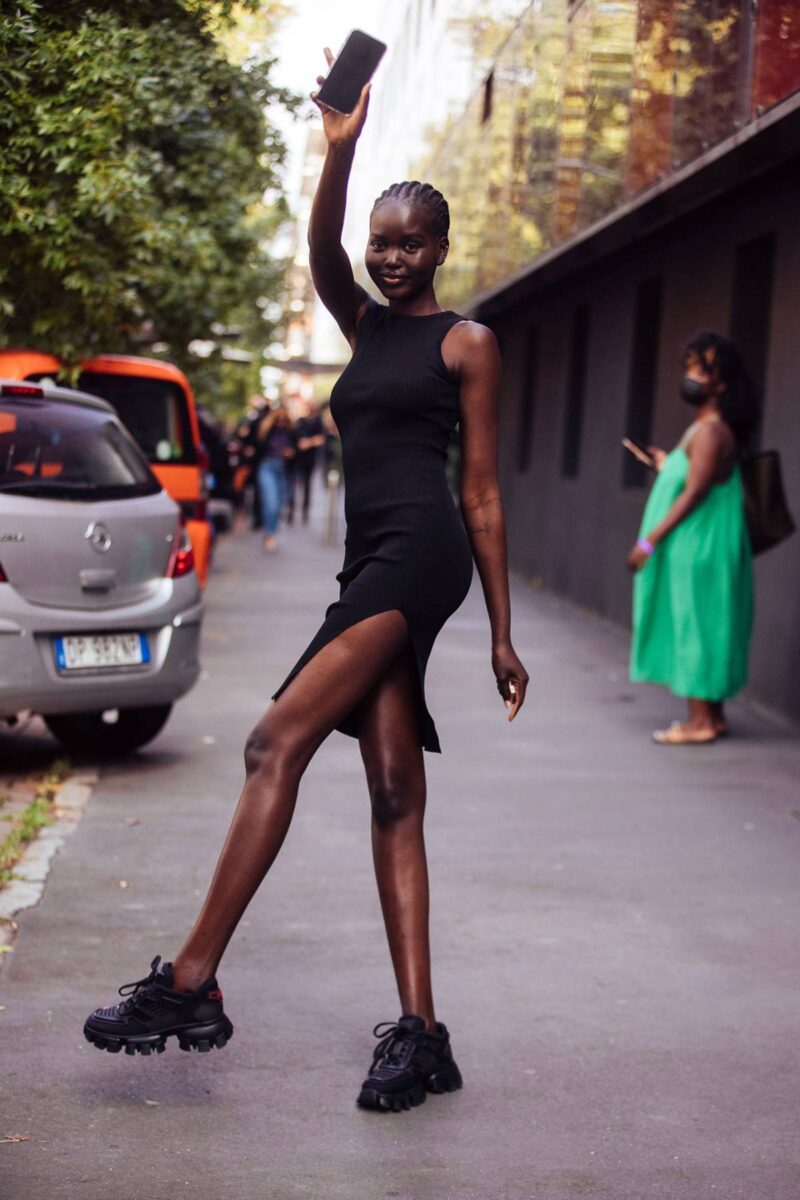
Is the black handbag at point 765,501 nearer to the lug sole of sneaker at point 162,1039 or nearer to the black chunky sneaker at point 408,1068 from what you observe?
the black chunky sneaker at point 408,1068

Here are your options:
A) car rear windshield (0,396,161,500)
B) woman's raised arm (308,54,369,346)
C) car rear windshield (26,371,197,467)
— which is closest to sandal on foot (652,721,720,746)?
car rear windshield (0,396,161,500)

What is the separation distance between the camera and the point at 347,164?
13.1ft

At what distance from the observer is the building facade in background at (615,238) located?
11039 mm

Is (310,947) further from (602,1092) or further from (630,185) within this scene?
(630,185)

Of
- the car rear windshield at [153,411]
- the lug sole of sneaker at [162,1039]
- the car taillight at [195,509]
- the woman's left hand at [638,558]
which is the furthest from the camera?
the car taillight at [195,509]

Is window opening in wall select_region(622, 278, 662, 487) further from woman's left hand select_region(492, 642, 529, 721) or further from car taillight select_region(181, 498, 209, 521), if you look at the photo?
woman's left hand select_region(492, 642, 529, 721)

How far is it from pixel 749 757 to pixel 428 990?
17.9 feet

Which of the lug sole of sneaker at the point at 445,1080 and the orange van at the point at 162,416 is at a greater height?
the orange van at the point at 162,416

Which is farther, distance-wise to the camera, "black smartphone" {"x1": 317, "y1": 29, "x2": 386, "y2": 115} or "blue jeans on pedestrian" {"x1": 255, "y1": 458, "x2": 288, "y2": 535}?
"blue jeans on pedestrian" {"x1": 255, "y1": 458, "x2": 288, "y2": 535}

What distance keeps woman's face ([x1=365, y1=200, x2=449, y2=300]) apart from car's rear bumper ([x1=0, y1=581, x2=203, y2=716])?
3.78 metres

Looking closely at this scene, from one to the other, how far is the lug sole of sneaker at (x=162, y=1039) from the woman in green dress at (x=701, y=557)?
5.70m

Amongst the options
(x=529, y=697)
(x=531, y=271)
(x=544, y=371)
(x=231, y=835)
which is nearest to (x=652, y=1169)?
(x=231, y=835)

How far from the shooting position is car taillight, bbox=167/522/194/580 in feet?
27.8

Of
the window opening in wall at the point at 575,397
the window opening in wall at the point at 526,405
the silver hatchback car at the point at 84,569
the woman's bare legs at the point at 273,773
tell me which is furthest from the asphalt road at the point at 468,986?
the window opening in wall at the point at 526,405
